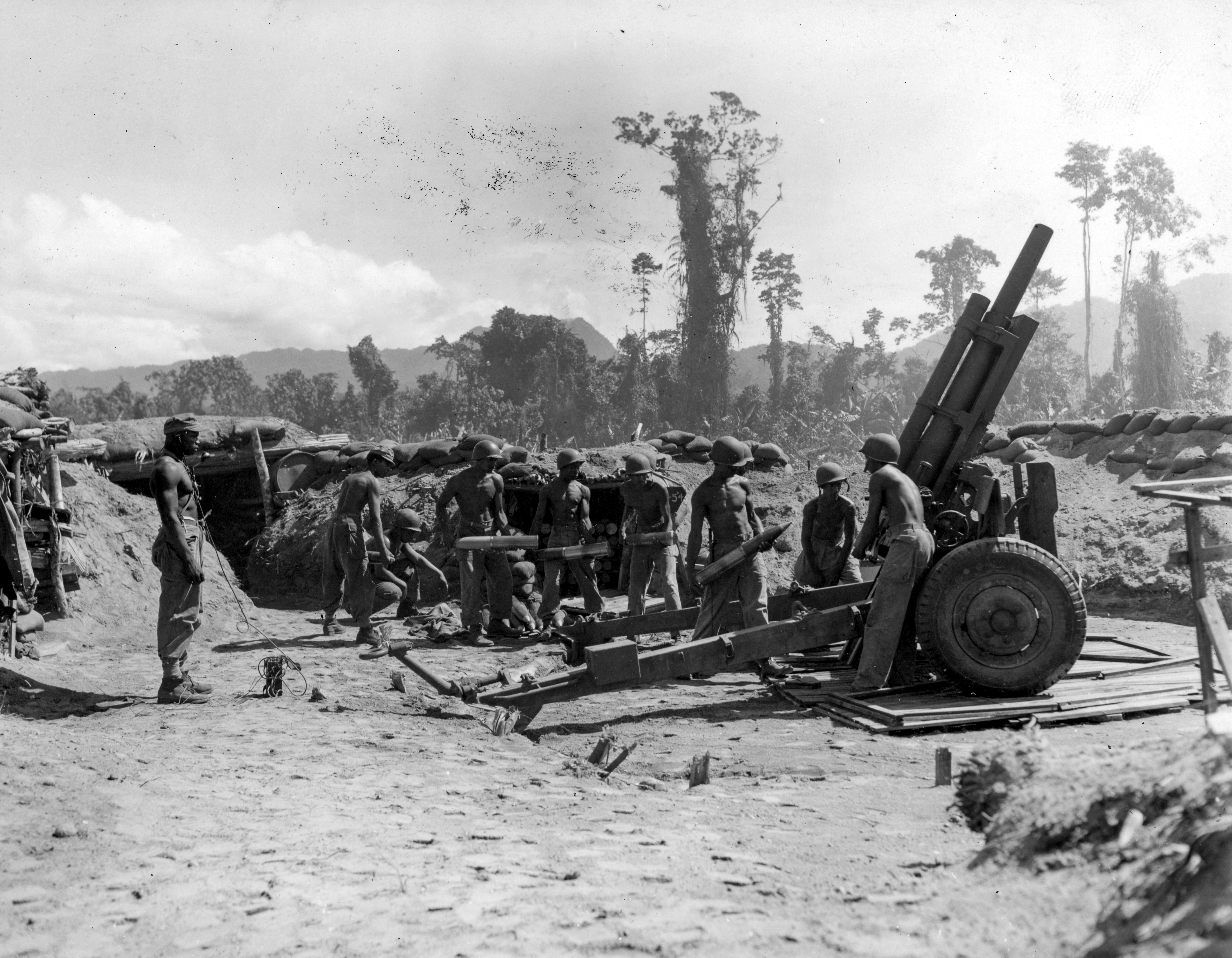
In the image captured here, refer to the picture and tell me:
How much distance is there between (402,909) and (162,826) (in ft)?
4.22

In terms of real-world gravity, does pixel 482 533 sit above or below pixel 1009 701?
above

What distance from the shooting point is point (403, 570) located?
12172 millimetres

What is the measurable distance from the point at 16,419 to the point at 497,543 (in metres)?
4.34

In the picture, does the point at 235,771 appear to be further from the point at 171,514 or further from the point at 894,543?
the point at 894,543

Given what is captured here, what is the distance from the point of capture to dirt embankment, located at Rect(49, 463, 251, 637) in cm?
1000

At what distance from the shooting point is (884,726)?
5289mm

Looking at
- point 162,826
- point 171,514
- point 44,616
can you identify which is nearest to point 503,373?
point 44,616

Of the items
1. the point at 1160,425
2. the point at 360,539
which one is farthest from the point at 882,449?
the point at 1160,425

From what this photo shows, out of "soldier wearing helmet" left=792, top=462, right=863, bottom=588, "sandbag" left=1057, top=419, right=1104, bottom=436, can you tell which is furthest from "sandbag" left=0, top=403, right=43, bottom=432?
"sandbag" left=1057, top=419, right=1104, bottom=436

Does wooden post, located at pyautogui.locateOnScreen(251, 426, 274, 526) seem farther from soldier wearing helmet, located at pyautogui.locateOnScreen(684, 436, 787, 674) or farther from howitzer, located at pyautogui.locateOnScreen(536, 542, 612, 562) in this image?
soldier wearing helmet, located at pyautogui.locateOnScreen(684, 436, 787, 674)

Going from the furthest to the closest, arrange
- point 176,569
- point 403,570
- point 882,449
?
point 403,570 → point 882,449 → point 176,569

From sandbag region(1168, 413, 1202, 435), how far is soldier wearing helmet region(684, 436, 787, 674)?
23.5 ft

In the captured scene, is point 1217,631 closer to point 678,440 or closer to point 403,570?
point 403,570

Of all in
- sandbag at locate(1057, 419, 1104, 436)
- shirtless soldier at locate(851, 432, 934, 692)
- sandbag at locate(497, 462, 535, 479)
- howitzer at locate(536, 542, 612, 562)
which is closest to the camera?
shirtless soldier at locate(851, 432, 934, 692)
